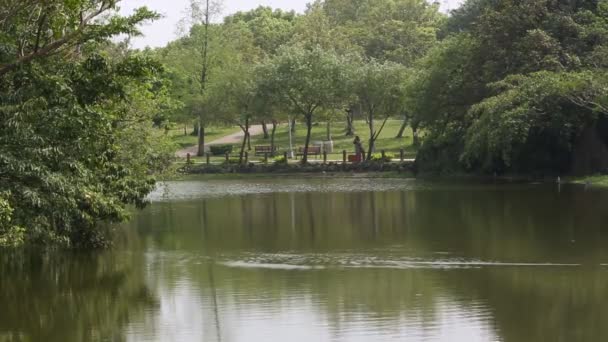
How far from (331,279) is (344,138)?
181 ft

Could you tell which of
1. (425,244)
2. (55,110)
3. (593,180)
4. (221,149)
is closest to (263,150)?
(221,149)

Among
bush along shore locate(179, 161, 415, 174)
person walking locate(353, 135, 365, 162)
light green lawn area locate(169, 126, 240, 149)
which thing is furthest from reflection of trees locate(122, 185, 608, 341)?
light green lawn area locate(169, 126, 240, 149)

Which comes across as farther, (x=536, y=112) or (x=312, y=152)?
(x=312, y=152)

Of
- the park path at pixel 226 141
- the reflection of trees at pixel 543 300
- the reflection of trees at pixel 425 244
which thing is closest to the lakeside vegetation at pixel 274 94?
the park path at pixel 226 141

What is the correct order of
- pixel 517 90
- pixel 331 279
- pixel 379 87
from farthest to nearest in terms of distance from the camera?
pixel 379 87 → pixel 517 90 → pixel 331 279

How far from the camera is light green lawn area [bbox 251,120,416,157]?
232 feet

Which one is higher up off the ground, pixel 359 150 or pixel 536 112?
pixel 536 112

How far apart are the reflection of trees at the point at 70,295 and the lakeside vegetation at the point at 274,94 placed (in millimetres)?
1018

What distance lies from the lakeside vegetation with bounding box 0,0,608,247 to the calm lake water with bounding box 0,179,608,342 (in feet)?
→ 4.79

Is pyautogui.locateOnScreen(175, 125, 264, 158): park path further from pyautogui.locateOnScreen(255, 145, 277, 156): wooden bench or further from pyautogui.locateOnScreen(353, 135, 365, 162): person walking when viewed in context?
pyautogui.locateOnScreen(353, 135, 365, 162): person walking

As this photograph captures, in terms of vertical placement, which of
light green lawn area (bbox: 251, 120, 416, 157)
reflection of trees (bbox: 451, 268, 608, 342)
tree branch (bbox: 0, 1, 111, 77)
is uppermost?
tree branch (bbox: 0, 1, 111, 77)

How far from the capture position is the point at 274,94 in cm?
6194

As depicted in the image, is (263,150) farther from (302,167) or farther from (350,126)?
(350,126)

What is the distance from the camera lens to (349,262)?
22984mm
